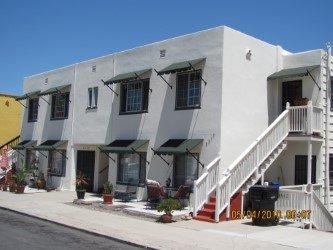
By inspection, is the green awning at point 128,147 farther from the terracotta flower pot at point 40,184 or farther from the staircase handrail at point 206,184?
the terracotta flower pot at point 40,184

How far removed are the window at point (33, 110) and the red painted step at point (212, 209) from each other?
54.6 feet

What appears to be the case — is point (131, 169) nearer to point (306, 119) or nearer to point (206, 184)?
point (206, 184)

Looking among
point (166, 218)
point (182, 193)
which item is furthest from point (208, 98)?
point (166, 218)

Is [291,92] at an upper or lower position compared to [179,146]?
upper

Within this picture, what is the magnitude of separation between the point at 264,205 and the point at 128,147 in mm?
7220

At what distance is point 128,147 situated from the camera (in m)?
19.4

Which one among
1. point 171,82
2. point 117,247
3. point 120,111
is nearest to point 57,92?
point 120,111

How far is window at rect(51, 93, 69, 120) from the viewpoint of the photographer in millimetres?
25641

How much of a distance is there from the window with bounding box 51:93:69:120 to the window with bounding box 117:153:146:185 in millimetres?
5930

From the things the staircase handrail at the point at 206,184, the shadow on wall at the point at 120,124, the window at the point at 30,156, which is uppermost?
the shadow on wall at the point at 120,124

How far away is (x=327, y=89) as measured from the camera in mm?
18469

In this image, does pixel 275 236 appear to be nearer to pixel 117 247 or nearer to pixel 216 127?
pixel 117 247

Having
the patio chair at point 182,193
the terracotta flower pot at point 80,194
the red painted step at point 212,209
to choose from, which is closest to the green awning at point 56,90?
the terracotta flower pot at point 80,194

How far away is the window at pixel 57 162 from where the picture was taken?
2523cm
